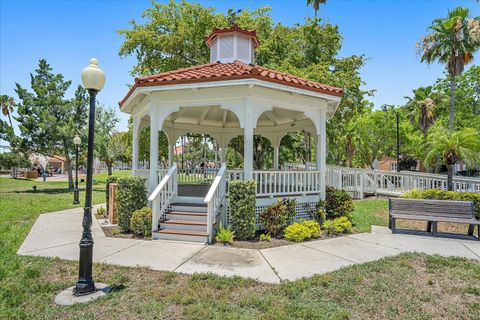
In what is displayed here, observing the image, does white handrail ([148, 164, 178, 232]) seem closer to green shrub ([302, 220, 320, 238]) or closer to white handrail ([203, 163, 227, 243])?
white handrail ([203, 163, 227, 243])

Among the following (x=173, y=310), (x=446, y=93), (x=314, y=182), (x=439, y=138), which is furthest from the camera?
(x=446, y=93)

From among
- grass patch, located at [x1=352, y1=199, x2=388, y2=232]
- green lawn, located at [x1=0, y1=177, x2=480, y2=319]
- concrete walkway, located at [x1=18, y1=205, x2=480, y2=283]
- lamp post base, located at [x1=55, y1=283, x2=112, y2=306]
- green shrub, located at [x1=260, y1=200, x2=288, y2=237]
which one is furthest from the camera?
grass patch, located at [x1=352, y1=199, x2=388, y2=232]

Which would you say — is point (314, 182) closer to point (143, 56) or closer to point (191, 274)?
point (191, 274)

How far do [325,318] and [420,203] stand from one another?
6002mm

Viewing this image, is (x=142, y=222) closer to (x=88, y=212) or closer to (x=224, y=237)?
(x=224, y=237)

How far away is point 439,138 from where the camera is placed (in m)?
11.3

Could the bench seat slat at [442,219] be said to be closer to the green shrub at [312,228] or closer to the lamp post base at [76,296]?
the green shrub at [312,228]

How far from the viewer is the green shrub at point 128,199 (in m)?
7.91

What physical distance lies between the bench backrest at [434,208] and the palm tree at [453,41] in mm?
12530

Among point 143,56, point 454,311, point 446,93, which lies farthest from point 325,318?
point 446,93

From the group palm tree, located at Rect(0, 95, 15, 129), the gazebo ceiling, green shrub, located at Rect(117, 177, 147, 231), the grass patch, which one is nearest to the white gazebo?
green shrub, located at Rect(117, 177, 147, 231)

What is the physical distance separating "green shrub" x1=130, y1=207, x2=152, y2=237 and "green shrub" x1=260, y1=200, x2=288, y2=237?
9.59 feet

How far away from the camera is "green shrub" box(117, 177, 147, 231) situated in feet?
26.0

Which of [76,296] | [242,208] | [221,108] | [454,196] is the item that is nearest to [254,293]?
[76,296]
